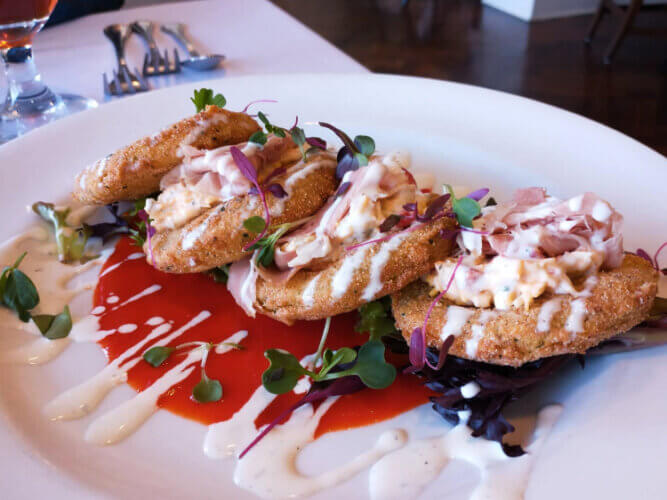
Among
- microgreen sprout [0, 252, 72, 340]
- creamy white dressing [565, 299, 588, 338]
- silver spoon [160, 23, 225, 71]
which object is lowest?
microgreen sprout [0, 252, 72, 340]

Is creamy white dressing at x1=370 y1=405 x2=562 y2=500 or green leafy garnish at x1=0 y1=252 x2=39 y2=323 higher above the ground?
green leafy garnish at x1=0 y1=252 x2=39 y2=323

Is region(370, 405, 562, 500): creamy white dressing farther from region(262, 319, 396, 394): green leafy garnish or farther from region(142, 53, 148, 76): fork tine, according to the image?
region(142, 53, 148, 76): fork tine

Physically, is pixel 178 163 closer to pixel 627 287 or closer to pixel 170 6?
pixel 627 287

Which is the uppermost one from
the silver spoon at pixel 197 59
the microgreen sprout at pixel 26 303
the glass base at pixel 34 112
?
the silver spoon at pixel 197 59

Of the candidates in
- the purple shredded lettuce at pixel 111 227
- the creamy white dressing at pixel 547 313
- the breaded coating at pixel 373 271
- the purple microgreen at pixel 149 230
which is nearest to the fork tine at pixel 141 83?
the purple shredded lettuce at pixel 111 227

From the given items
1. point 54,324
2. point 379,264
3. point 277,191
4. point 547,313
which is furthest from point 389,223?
point 54,324

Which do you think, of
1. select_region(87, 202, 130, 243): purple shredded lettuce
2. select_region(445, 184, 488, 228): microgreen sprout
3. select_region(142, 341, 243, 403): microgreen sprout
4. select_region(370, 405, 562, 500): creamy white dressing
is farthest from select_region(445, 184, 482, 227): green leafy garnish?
select_region(87, 202, 130, 243): purple shredded lettuce

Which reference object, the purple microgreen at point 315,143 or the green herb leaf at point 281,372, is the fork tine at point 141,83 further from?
the green herb leaf at point 281,372
